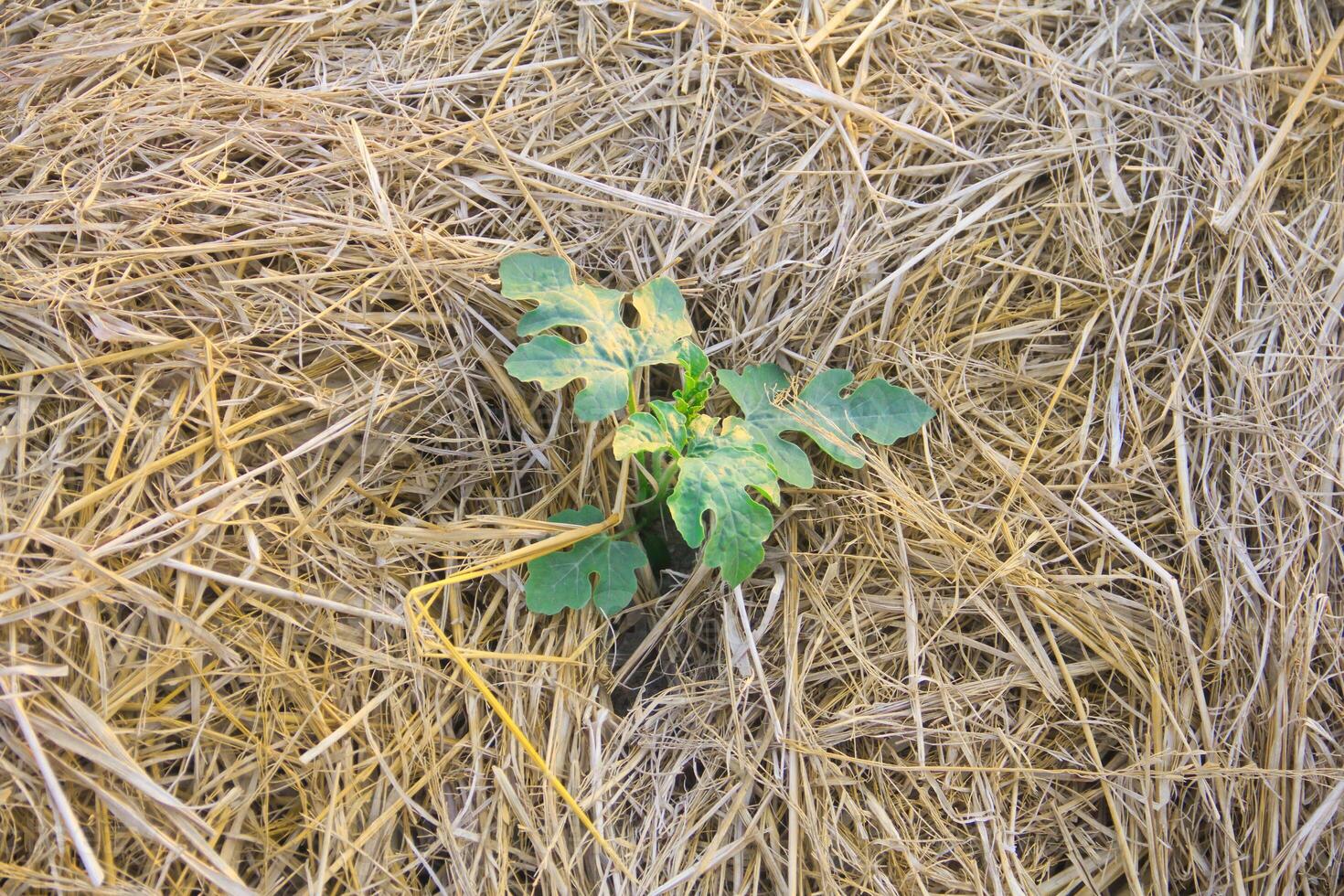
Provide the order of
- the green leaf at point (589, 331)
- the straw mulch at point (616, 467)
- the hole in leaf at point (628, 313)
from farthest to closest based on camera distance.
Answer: the hole in leaf at point (628, 313) < the green leaf at point (589, 331) < the straw mulch at point (616, 467)

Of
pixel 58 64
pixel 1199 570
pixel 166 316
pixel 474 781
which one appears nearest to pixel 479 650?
pixel 474 781

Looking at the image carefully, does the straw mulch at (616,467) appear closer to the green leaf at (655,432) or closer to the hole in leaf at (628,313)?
the hole in leaf at (628,313)

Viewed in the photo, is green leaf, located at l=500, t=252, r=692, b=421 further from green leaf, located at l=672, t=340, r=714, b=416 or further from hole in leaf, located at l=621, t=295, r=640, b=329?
hole in leaf, located at l=621, t=295, r=640, b=329

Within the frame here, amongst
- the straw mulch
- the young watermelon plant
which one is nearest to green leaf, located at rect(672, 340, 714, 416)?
the young watermelon plant

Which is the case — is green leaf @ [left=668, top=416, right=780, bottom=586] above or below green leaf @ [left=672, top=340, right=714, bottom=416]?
below

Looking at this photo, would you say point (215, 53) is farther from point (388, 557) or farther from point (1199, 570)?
point (1199, 570)

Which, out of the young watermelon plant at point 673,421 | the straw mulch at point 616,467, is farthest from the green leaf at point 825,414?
the straw mulch at point 616,467
